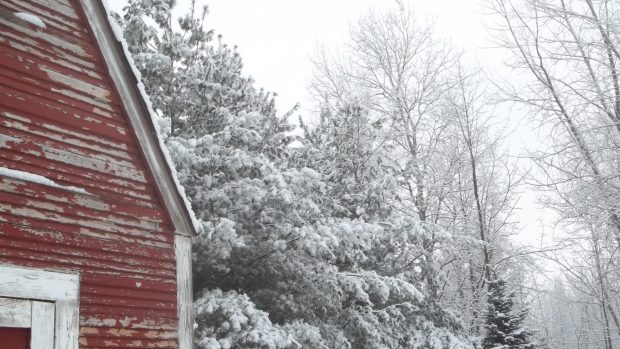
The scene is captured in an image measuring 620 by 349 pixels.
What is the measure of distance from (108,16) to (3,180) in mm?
2328

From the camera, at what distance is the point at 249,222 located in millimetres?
10578

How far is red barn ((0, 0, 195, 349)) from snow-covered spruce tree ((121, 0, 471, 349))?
2.62 meters

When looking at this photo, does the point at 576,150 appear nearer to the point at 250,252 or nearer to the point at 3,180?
the point at 250,252

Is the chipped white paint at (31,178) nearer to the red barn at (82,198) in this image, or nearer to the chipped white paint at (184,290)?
the red barn at (82,198)

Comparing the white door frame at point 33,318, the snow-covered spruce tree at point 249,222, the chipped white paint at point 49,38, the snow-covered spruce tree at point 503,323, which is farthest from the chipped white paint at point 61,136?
the snow-covered spruce tree at point 503,323

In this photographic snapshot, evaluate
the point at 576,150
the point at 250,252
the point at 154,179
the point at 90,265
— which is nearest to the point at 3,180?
the point at 90,265

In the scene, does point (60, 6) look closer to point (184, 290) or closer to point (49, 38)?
point (49, 38)

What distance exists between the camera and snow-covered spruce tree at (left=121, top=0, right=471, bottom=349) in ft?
31.0

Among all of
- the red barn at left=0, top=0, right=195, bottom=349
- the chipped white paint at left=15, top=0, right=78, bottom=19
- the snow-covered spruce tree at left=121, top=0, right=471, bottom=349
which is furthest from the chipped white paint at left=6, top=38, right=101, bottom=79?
the snow-covered spruce tree at left=121, top=0, right=471, bottom=349

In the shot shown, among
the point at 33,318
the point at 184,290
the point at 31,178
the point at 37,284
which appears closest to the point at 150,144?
the point at 31,178

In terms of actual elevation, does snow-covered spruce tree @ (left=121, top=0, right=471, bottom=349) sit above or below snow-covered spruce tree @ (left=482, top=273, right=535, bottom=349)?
above

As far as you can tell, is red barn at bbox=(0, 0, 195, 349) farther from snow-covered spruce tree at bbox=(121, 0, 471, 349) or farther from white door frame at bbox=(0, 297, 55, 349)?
snow-covered spruce tree at bbox=(121, 0, 471, 349)

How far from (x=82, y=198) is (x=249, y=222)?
5.06 m

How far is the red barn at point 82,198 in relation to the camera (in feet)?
16.7
